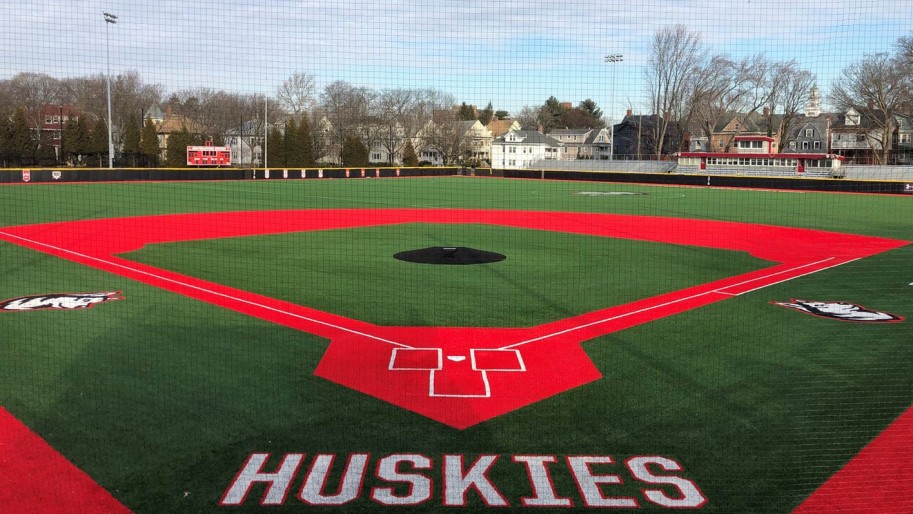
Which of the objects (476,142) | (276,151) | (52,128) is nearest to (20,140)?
(52,128)

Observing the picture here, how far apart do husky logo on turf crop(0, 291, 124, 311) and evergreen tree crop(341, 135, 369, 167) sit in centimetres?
4461

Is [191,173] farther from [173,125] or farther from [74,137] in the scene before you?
[173,125]

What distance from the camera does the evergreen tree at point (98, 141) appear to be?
57.6 m

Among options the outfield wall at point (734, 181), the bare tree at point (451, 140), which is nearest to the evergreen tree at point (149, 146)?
the bare tree at point (451, 140)

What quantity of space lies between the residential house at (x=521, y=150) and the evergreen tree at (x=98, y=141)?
32.1 m

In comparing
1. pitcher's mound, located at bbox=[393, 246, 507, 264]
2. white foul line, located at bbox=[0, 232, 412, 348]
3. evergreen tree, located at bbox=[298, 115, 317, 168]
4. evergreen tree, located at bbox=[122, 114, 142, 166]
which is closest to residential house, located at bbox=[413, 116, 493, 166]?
evergreen tree, located at bbox=[298, 115, 317, 168]

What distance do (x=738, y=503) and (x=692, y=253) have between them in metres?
11.3

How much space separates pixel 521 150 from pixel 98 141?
116 ft

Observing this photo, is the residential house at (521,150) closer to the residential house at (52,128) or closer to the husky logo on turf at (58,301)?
the residential house at (52,128)

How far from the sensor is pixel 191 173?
4538cm

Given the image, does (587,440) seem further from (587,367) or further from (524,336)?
(524,336)

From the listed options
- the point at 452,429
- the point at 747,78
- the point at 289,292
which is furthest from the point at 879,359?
the point at 747,78

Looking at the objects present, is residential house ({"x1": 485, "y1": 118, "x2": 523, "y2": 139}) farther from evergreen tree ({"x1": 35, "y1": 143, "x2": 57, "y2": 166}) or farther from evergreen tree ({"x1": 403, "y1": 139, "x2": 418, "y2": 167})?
evergreen tree ({"x1": 35, "y1": 143, "x2": 57, "y2": 166})

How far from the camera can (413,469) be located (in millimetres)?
4742
